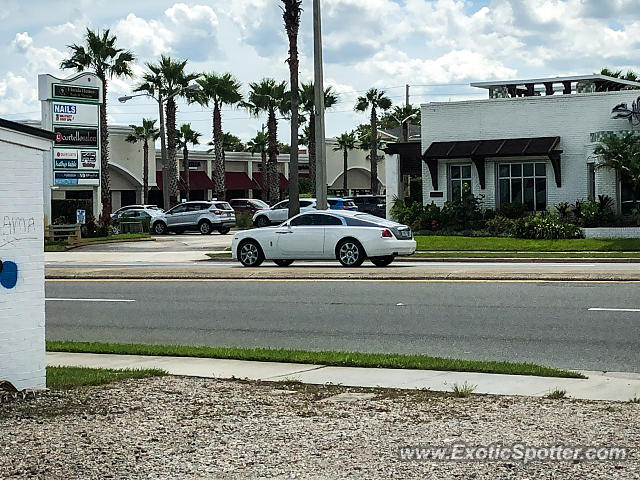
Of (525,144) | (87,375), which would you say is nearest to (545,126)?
(525,144)

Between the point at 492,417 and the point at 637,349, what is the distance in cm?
447

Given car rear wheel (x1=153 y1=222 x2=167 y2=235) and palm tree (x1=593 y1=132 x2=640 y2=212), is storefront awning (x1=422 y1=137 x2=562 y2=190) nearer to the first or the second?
palm tree (x1=593 y1=132 x2=640 y2=212)

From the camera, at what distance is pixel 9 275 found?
8734mm

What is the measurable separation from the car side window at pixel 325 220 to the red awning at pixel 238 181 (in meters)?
55.0

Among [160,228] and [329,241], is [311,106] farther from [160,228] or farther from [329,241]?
[329,241]

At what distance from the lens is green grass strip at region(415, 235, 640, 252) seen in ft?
98.4

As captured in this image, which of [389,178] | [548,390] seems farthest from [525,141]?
[548,390]

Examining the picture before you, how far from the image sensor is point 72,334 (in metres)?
14.2

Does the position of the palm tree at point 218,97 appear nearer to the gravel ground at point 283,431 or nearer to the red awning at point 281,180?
the red awning at point 281,180

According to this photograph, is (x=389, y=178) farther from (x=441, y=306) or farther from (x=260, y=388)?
(x=260, y=388)

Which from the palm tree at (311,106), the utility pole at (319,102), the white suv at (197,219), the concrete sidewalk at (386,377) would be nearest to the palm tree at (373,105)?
the palm tree at (311,106)

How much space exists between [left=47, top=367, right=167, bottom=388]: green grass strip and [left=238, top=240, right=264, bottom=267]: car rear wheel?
14206 mm

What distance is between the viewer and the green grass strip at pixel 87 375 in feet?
31.2

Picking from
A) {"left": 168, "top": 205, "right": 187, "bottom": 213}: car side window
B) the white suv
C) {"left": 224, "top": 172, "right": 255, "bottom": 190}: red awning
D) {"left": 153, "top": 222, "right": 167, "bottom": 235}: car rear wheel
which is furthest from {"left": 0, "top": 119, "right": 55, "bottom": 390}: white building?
{"left": 224, "top": 172, "right": 255, "bottom": 190}: red awning
